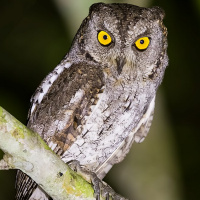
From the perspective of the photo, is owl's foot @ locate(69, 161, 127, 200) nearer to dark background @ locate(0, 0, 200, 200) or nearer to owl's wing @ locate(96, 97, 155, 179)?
owl's wing @ locate(96, 97, 155, 179)

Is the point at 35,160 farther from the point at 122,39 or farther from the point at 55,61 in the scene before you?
the point at 55,61

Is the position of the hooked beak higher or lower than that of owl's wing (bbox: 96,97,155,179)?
higher

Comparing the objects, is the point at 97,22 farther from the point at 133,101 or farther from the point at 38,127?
the point at 38,127

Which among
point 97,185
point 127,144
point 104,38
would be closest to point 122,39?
point 104,38

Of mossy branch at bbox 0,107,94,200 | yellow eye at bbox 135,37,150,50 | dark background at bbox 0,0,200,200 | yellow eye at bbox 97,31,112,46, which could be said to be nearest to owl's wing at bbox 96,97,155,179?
yellow eye at bbox 135,37,150,50

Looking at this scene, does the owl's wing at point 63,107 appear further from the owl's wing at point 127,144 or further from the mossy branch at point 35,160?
the owl's wing at point 127,144

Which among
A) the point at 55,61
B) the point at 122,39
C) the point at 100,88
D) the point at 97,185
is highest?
the point at 122,39
